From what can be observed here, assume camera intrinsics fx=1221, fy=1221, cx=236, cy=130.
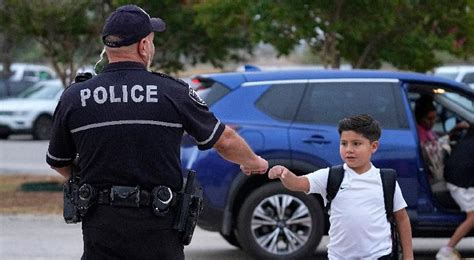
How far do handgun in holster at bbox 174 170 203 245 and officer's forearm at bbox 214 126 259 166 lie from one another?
183 mm

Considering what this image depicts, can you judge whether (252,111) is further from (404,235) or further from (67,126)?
(67,126)

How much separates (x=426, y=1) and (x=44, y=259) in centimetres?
689

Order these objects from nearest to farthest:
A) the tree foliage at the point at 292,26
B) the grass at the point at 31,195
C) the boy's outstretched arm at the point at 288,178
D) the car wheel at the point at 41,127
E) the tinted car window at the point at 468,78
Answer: the boy's outstretched arm at the point at 288,178
the grass at the point at 31,195
the tree foliage at the point at 292,26
the tinted car window at the point at 468,78
the car wheel at the point at 41,127

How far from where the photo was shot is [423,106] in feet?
36.4

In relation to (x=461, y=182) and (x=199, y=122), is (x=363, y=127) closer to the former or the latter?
(x=199, y=122)

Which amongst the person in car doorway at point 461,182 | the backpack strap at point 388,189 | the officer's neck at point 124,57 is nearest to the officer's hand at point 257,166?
the officer's neck at point 124,57

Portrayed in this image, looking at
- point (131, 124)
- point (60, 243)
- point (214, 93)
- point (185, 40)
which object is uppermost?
point (185, 40)

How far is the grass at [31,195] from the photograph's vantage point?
14492mm

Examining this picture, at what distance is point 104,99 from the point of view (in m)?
5.12

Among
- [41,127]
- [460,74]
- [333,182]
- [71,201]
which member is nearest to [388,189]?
[333,182]

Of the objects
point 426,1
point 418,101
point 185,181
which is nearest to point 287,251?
point 418,101

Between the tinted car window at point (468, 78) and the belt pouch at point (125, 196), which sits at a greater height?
the tinted car window at point (468, 78)

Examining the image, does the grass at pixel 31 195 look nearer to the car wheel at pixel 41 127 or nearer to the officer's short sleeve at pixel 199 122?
the officer's short sleeve at pixel 199 122

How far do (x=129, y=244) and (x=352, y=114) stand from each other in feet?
18.1
